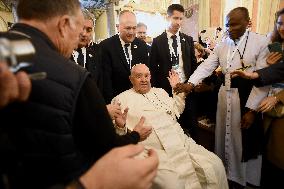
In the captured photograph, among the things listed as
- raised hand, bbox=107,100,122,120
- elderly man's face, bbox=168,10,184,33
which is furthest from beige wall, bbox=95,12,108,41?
raised hand, bbox=107,100,122,120

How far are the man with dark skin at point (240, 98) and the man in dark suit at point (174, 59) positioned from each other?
74 centimetres

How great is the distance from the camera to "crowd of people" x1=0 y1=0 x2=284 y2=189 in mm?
933

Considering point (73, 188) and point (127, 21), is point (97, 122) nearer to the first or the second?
point (73, 188)

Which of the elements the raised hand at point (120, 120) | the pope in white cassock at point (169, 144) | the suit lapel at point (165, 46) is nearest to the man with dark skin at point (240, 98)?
the pope in white cassock at point (169, 144)

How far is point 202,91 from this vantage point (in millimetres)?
4766

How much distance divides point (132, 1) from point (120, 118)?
9.05 meters

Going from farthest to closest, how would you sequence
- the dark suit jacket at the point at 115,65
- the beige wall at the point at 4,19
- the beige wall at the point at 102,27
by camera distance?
1. the beige wall at the point at 102,27
2. the beige wall at the point at 4,19
3. the dark suit jacket at the point at 115,65

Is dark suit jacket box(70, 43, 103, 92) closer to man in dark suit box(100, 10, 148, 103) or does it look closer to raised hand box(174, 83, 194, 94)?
man in dark suit box(100, 10, 148, 103)

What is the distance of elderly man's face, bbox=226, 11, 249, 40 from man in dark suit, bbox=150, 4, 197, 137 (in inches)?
41.7

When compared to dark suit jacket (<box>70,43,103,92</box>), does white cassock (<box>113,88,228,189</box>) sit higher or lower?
lower

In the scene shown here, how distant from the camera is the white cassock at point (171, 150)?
2.63 m

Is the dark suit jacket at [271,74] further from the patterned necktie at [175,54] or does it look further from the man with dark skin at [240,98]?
the patterned necktie at [175,54]

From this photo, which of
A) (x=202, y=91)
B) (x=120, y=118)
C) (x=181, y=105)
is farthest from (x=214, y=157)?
(x=202, y=91)

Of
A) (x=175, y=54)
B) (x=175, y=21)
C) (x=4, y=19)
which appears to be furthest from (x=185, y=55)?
(x=4, y=19)
